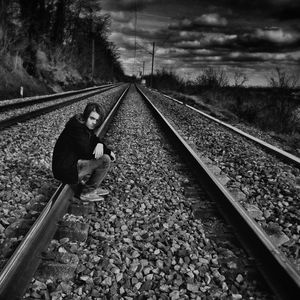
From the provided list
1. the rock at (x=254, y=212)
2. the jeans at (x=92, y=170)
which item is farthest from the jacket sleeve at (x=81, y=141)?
the rock at (x=254, y=212)

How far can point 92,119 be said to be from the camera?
12.3 ft

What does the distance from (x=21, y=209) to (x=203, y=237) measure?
2.03m

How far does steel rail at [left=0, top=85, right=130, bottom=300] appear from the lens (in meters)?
2.29

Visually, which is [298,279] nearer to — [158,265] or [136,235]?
[158,265]

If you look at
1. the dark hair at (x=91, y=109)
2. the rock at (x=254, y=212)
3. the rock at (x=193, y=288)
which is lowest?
the rock at (x=193, y=288)

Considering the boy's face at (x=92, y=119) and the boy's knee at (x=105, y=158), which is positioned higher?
the boy's face at (x=92, y=119)

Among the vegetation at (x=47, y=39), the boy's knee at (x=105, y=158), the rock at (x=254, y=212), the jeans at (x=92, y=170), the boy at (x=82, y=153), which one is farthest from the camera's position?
the vegetation at (x=47, y=39)

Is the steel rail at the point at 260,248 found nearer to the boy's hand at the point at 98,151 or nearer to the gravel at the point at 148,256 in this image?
the gravel at the point at 148,256

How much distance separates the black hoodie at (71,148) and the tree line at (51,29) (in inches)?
783

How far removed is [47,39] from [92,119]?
3253cm

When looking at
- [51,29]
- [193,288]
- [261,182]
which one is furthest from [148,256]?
[51,29]

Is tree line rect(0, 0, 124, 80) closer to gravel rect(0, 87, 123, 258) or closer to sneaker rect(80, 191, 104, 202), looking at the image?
gravel rect(0, 87, 123, 258)

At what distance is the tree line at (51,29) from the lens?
2283 centimetres

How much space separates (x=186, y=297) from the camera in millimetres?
2475
